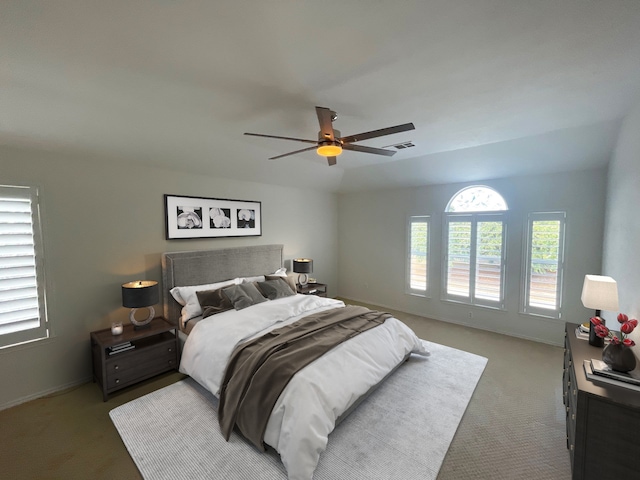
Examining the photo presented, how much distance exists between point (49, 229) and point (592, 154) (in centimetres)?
654

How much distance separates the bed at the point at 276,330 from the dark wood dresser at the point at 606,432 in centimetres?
147

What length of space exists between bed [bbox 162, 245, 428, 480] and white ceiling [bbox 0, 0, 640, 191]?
1.73 m

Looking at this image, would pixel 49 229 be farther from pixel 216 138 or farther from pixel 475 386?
pixel 475 386

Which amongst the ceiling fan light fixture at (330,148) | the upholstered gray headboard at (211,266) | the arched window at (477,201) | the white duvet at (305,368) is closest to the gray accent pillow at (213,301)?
the white duvet at (305,368)

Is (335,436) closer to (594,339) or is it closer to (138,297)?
(594,339)

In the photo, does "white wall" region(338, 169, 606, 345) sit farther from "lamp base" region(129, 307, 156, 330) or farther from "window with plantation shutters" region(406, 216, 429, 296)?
"lamp base" region(129, 307, 156, 330)

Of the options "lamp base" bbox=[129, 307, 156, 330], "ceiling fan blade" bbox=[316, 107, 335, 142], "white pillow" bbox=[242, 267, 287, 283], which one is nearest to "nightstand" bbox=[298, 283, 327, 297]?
"white pillow" bbox=[242, 267, 287, 283]

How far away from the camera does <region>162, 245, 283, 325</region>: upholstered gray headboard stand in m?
3.66

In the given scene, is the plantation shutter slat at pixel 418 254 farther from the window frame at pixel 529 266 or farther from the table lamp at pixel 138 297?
the table lamp at pixel 138 297

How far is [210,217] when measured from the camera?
425 centimetres

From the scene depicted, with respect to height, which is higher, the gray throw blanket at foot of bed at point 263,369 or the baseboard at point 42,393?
the gray throw blanket at foot of bed at point 263,369

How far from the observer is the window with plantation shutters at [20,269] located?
8.64 ft

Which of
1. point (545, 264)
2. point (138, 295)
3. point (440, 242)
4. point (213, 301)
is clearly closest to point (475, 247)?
point (440, 242)

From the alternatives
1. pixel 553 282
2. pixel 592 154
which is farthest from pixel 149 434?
pixel 592 154
